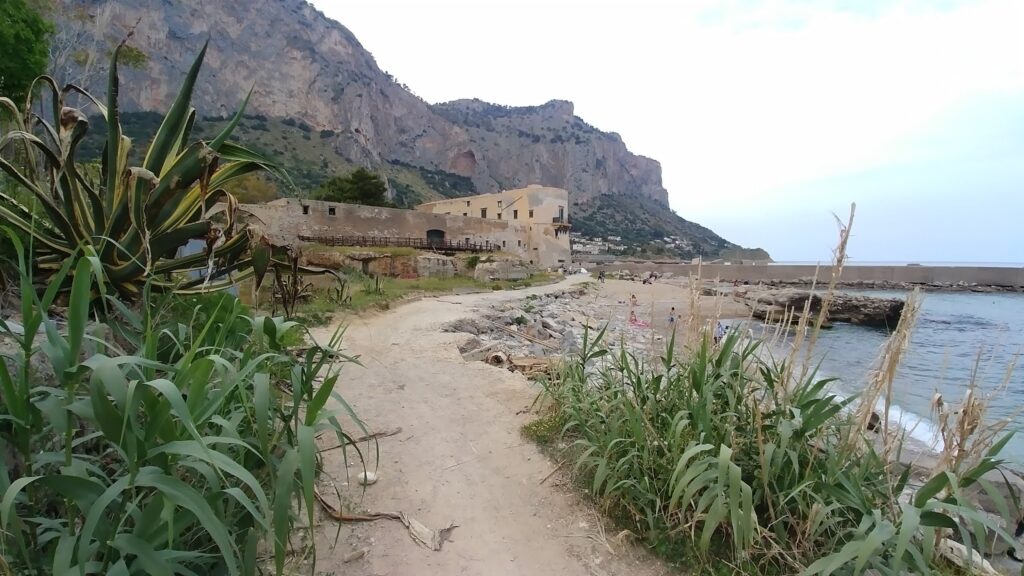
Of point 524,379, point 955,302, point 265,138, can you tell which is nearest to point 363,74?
point 265,138

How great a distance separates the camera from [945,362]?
7.75 feet

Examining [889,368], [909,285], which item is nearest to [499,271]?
[889,368]

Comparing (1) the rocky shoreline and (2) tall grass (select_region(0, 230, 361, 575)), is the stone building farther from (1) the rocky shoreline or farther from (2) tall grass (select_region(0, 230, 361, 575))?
(1) the rocky shoreline

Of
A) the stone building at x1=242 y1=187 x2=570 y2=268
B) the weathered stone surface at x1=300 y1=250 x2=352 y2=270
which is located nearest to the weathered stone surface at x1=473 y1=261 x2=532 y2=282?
the stone building at x1=242 y1=187 x2=570 y2=268

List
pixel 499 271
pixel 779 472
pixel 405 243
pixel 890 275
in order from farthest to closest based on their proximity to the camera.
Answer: pixel 890 275 < pixel 405 243 < pixel 499 271 < pixel 779 472

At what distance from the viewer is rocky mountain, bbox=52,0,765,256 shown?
64.6 metres

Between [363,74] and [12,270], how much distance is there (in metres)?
104

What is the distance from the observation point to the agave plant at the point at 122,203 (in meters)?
2.55

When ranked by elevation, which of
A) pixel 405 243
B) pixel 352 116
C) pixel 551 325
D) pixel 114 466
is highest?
pixel 352 116

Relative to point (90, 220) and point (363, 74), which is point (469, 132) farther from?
point (90, 220)

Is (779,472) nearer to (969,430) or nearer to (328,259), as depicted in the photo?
(969,430)

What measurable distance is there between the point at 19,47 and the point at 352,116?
7895cm

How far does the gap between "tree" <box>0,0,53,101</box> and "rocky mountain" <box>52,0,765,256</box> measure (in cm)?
3222

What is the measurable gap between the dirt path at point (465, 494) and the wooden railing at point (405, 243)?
2070 cm
